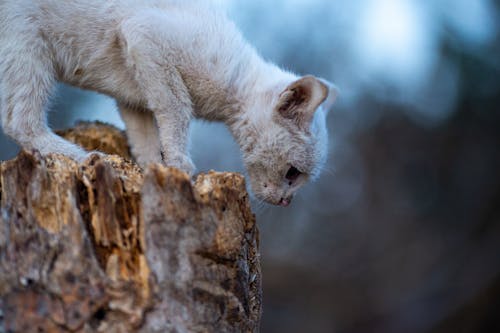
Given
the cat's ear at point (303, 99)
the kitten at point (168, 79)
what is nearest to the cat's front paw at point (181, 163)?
the kitten at point (168, 79)

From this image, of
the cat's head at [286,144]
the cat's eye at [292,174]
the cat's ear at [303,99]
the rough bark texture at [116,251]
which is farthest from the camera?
the cat's eye at [292,174]

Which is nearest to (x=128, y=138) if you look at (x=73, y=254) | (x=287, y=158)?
(x=287, y=158)

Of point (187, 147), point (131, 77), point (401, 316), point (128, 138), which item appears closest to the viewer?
point (187, 147)

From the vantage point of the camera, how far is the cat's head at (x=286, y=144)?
137 inches

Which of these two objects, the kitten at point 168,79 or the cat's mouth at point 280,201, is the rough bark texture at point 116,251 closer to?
the kitten at point 168,79

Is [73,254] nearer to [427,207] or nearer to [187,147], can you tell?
[187,147]

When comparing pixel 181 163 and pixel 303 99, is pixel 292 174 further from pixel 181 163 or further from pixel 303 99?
pixel 181 163

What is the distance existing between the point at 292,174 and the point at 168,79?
105 centimetres

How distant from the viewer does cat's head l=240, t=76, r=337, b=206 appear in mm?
3486

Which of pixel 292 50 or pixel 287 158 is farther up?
pixel 292 50

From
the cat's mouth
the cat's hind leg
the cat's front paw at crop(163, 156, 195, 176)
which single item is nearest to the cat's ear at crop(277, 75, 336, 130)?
the cat's mouth

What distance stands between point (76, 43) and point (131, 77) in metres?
0.41

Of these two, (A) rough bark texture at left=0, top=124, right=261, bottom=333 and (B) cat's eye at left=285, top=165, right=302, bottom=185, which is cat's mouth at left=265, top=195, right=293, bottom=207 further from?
(A) rough bark texture at left=0, top=124, right=261, bottom=333

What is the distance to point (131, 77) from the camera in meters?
3.73
